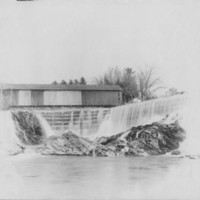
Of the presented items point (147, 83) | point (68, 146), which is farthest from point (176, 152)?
point (68, 146)

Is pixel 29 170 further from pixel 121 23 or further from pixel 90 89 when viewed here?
pixel 121 23

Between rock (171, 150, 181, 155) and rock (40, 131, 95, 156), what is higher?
rock (40, 131, 95, 156)

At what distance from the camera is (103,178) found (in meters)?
1.28

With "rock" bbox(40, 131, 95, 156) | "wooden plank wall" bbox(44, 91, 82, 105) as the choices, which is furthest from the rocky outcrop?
"wooden plank wall" bbox(44, 91, 82, 105)

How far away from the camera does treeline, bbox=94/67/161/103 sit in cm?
134

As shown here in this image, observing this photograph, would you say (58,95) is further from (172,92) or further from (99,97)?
(172,92)

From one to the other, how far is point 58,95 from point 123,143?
Answer: 0.27 m

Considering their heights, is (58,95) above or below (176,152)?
above

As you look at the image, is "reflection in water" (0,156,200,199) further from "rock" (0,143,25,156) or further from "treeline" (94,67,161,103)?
"treeline" (94,67,161,103)

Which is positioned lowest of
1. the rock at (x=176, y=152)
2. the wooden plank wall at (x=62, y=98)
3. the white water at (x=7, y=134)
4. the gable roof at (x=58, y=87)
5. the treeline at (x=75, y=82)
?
the rock at (x=176, y=152)

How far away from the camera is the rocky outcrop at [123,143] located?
134 cm

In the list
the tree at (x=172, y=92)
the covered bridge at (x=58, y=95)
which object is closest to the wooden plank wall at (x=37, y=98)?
the covered bridge at (x=58, y=95)

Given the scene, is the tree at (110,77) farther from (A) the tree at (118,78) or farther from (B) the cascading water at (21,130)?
(B) the cascading water at (21,130)

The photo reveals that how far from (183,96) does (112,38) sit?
1.00 feet
